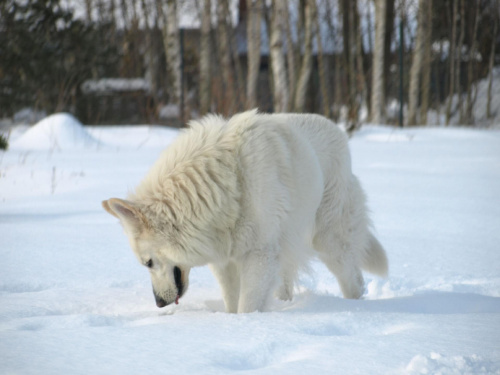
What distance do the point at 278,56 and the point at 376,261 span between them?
1026cm

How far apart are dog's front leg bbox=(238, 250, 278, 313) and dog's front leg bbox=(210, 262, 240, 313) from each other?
1.20ft

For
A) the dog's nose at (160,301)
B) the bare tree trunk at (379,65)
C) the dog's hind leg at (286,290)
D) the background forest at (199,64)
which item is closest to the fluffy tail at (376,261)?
the dog's hind leg at (286,290)

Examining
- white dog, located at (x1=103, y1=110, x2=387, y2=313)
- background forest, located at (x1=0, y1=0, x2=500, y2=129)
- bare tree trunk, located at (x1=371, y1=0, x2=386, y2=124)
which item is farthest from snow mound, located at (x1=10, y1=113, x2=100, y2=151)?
bare tree trunk, located at (x1=371, y1=0, x2=386, y2=124)

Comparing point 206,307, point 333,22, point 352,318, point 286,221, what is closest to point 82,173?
point 206,307

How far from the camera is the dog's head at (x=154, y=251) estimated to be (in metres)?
2.93

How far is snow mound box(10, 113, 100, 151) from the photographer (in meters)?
10.1

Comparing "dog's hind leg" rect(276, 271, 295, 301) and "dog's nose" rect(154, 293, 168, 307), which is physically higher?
"dog's nose" rect(154, 293, 168, 307)

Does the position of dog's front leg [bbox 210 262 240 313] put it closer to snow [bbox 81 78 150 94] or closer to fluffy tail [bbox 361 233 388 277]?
fluffy tail [bbox 361 233 388 277]

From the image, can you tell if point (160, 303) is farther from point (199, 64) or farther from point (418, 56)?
point (199, 64)

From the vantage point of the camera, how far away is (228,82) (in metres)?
11.6

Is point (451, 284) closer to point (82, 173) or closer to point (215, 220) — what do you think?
point (215, 220)

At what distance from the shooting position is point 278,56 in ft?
44.2

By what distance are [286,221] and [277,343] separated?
99cm

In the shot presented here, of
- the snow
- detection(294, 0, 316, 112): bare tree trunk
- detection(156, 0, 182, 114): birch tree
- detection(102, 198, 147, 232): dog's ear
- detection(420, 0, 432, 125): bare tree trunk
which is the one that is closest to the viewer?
detection(102, 198, 147, 232): dog's ear
